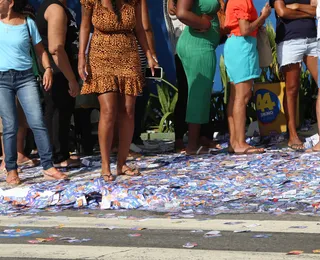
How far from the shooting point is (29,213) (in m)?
7.71

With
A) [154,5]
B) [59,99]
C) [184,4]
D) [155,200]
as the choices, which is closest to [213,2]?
[184,4]

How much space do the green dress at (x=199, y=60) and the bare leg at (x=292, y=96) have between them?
2.83 feet

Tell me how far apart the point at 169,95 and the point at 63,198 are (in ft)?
18.0

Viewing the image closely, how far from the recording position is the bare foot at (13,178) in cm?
896

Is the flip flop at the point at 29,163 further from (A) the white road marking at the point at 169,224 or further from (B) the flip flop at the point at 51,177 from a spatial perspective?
(A) the white road marking at the point at 169,224

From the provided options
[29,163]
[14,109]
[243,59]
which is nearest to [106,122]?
[14,109]

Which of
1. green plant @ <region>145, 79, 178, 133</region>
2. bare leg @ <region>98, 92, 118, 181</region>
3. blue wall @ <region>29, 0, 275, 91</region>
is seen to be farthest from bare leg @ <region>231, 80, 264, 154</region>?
blue wall @ <region>29, 0, 275, 91</region>

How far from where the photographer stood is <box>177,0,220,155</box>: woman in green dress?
32.3 ft

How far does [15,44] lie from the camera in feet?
28.9

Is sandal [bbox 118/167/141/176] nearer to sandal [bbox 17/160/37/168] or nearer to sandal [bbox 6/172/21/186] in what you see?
sandal [bbox 6/172/21/186]

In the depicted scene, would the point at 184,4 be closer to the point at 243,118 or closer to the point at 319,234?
the point at 243,118

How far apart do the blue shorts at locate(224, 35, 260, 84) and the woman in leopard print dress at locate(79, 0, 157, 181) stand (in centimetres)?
152

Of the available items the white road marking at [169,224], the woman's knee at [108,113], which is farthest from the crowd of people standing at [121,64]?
the white road marking at [169,224]

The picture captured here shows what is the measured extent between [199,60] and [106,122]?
70.1 inches
